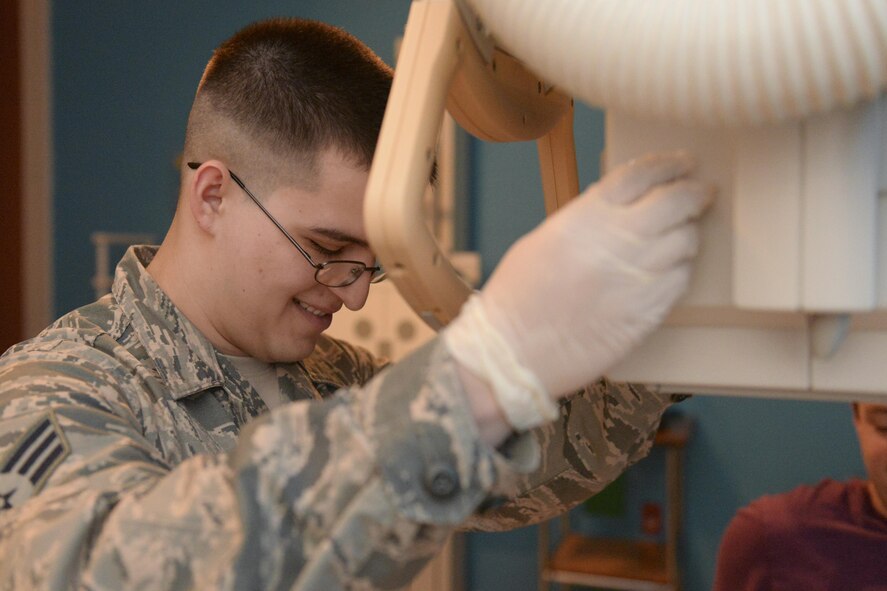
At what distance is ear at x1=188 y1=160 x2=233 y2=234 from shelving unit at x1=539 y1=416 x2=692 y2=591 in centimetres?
151

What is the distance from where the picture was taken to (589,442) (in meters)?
0.90

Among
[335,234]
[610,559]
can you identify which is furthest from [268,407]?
[610,559]

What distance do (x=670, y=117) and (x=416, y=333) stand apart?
6.39 ft

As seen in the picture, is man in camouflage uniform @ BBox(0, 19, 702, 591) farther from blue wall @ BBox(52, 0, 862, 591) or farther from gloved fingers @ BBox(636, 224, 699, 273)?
blue wall @ BBox(52, 0, 862, 591)

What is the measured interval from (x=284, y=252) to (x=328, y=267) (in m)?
0.06

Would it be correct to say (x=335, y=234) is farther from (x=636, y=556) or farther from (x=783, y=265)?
(x=636, y=556)

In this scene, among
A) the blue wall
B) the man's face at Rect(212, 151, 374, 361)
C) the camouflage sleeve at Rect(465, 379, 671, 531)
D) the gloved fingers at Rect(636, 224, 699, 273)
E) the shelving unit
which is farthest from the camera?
the blue wall

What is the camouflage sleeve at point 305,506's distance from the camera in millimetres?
473

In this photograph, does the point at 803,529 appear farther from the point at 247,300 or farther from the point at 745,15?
the point at 745,15

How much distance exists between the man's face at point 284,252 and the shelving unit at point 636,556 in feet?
Result: 4.58

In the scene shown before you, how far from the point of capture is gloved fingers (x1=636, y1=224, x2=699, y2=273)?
1.52 feet

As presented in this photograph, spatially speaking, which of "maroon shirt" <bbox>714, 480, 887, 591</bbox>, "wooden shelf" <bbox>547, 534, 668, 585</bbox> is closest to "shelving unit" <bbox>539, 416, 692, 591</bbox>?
"wooden shelf" <bbox>547, 534, 668, 585</bbox>

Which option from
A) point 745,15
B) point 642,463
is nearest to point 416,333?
point 642,463

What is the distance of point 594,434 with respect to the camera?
892 mm
